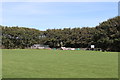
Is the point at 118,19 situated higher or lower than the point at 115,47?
higher

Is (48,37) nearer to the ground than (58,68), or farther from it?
farther from it

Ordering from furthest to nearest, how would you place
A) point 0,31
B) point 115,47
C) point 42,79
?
1. point 0,31
2. point 115,47
3. point 42,79

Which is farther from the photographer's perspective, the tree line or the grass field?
the tree line

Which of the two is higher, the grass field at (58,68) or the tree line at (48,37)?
the tree line at (48,37)

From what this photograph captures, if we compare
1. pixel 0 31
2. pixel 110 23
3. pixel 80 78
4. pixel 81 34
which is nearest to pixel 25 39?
pixel 0 31

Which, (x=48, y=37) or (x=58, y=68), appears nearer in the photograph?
(x=58, y=68)

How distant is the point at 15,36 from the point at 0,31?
4657mm

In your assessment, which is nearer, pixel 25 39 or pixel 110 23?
pixel 110 23

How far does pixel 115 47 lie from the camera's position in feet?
161

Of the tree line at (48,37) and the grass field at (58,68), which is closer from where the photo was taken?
the grass field at (58,68)

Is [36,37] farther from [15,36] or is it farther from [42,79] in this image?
[42,79]

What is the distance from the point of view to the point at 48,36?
67.7 m

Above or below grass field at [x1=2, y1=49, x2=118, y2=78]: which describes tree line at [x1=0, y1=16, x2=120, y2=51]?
above

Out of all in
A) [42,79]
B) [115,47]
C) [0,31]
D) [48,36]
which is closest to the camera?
[42,79]
